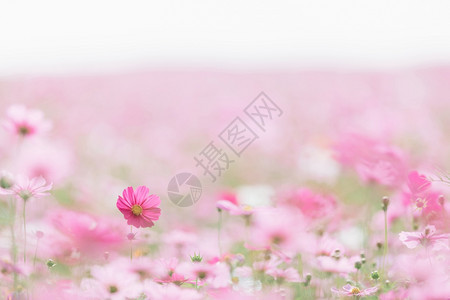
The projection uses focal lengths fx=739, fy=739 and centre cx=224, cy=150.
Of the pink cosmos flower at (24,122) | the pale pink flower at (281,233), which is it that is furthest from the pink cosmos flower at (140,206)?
the pink cosmos flower at (24,122)

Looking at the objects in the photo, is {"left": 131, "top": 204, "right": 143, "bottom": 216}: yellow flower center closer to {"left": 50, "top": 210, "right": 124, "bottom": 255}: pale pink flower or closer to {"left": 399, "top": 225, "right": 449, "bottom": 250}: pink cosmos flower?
{"left": 50, "top": 210, "right": 124, "bottom": 255}: pale pink flower

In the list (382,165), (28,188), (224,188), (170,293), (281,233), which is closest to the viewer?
(170,293)

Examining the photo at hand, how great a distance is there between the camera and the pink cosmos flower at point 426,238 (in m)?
0.80

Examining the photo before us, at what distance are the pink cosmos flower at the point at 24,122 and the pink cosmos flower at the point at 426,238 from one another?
0.55 metres

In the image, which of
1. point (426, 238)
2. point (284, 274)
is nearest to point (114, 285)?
point (284, 274)

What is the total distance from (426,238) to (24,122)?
0.59 m

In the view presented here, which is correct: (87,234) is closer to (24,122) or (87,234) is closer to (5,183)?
(5,183)

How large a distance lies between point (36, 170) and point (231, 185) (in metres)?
1.39

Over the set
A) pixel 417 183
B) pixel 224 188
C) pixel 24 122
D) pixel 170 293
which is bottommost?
pixel 170 293

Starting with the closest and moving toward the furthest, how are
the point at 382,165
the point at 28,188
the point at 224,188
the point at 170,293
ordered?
Answer: the point at 170,293
the point at 28,188
the point at 382,165
the point at 224,188

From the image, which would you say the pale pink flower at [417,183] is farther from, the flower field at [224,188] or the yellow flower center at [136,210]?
the yellow flower center at [136,210]

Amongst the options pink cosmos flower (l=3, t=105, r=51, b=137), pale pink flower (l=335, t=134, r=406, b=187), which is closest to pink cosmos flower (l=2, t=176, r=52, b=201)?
pink cosmos flower (l=3, t=105, r=51, b=137)

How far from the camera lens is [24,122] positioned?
1.08m

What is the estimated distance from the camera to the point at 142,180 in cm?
240
